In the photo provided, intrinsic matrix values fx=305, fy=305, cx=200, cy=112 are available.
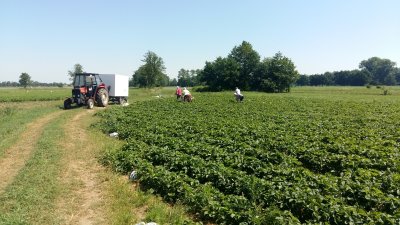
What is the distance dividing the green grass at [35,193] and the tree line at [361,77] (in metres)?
128

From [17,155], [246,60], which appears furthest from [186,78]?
[17,155]

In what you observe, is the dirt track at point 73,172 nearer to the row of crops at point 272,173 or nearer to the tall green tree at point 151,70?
the row of crops at point 272,173

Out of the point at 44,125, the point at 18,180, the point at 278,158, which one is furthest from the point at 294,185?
the point at 44,125

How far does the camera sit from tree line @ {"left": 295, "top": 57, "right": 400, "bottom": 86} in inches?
5455

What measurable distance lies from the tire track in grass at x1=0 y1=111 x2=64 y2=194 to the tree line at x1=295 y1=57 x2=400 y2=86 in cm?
12493

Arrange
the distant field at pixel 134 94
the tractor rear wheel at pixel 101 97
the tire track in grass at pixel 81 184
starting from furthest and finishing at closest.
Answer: the distant field at pixel 134 94, the tractor rear wheel at pixel 101 97, the tire track in grass at pixel 81 184

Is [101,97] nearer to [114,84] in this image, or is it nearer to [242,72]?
[114,84]

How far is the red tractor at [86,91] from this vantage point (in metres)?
24.9

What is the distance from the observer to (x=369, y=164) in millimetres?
9109

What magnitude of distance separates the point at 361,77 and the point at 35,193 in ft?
498

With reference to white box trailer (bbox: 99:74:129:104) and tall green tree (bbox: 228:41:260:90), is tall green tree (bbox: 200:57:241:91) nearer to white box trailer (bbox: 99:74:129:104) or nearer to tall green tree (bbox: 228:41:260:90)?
tall green tree (bbox: 228:41:260:90)

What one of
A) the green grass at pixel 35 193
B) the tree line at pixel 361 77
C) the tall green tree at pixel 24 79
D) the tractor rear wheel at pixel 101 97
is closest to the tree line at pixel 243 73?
the tractor rear wheel at pixel 101 97

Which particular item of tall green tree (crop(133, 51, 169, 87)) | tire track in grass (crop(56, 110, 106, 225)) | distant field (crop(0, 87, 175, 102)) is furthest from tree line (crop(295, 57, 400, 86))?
tire track in grass (crop(56, 110, 106, 225))

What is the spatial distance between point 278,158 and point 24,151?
9417mm
